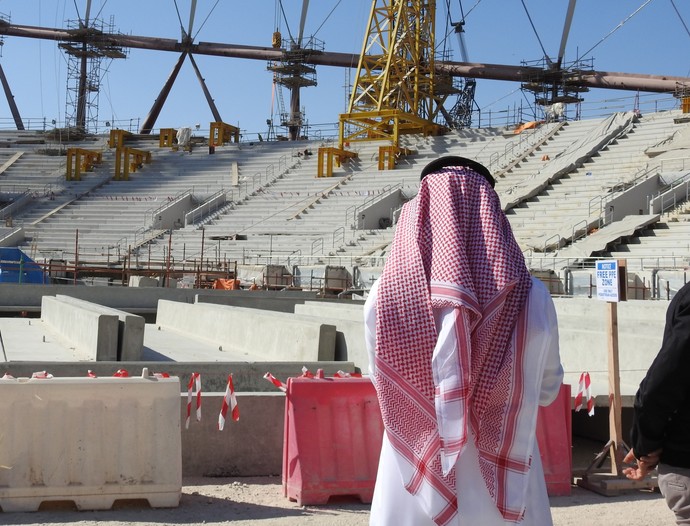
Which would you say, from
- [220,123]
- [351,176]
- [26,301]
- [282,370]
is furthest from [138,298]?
[220,123]

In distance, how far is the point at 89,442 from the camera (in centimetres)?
623

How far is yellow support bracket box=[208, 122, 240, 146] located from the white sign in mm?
52075

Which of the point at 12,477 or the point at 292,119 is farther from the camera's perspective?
the point at 292,119

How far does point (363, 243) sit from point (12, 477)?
30.9m

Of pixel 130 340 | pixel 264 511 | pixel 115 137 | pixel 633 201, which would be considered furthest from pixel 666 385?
pixel 115 137

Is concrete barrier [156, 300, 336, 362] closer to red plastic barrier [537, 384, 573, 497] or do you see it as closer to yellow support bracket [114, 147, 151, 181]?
red plastic barrier [537, 384, 573, 497]

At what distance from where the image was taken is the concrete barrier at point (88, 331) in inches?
435

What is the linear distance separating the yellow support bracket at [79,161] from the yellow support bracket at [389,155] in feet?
62.8

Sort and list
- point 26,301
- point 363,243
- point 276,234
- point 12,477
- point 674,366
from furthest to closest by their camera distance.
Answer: point 276,234, point 363,243, point 26,301, point 12,477, point 674,366

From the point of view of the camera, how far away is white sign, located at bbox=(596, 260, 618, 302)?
7.08 m

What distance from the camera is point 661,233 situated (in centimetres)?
2758

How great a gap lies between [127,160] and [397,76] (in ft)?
54.5

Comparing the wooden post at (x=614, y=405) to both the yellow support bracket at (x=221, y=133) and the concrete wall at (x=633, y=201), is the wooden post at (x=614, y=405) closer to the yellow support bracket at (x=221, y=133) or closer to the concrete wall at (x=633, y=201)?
the concrete wall at (x=633, y=201)

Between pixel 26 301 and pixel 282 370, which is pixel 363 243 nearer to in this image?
pixel 26 301
